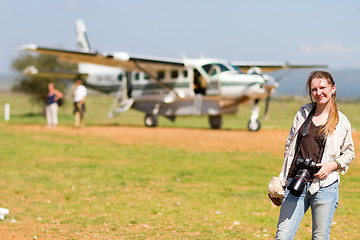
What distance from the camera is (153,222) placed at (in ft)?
26.7

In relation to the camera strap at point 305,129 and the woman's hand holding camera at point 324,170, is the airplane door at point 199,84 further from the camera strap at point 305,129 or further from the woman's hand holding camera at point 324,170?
the woman's hand holding camera at point 324,170

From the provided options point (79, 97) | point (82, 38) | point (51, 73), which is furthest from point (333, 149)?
point (82, 38)

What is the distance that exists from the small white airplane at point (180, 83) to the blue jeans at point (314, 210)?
20.2m

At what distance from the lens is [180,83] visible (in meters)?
27.6

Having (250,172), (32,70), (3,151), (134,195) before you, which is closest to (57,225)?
(134,195)

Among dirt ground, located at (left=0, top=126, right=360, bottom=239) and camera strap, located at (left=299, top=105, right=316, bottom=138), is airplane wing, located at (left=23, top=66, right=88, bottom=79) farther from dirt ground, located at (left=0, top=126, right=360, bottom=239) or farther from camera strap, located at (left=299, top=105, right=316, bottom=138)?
camera strap, located at (left=299, top=105, right=316, bottom=138)

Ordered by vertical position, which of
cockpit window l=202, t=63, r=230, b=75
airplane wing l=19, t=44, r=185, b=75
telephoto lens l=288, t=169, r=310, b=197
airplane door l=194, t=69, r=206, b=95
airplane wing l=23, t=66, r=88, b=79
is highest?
airplane wing l=19, t=44, r=185, b=75

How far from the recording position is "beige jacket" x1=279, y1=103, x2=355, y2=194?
450 cm

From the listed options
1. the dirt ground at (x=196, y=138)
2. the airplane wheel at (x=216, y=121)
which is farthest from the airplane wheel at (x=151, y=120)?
the dirt ground at (x=196, y=138)

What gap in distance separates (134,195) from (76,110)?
46.4 feet

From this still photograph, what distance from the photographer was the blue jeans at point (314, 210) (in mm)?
4520

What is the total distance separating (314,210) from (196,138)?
17604mm

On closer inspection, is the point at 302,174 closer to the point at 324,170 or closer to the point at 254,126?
the point at 324,170

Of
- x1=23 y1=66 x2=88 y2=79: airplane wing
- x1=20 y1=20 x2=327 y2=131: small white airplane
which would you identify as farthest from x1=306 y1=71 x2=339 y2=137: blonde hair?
x1=23 y1=66 x2=88 y2=79: airplane wing
